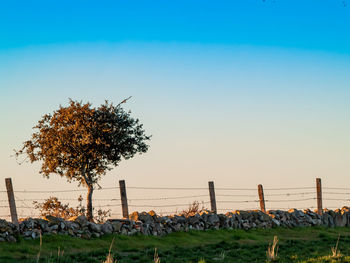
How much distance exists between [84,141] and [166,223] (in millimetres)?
5304

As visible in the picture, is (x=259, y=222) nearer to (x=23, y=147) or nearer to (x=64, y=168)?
(x=64, y=168)

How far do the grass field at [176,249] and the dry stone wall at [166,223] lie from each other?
1.53ft

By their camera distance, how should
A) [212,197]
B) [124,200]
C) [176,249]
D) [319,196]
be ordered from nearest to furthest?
[176,249] → [124,200] → [212,197] → [319,196]

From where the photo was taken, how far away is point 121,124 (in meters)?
22.0

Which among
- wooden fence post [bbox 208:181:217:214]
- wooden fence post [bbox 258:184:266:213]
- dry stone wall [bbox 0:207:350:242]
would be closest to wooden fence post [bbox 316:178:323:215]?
dry stone wall [bbox 0:207:350:242]

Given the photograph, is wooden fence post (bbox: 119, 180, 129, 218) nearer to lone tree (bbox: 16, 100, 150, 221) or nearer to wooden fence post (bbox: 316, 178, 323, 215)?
lone tree (bbox: 16, 100, 150, 221)

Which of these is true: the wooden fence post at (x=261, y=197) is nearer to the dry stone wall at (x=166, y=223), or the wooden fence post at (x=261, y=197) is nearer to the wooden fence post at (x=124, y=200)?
the dry stone wall at (x=166, y=223)

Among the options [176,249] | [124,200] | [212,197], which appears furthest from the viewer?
[212,197]

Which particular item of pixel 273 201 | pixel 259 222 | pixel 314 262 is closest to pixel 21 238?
pixel 314 262

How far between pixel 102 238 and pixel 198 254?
433cm

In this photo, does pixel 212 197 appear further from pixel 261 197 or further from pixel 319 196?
pixel 319 196

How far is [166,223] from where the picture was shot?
18.6 meters

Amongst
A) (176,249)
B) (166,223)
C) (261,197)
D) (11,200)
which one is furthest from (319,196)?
(11,200)

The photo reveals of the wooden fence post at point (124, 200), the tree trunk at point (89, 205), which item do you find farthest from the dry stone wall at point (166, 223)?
the tree trunk at point (89, 205)
